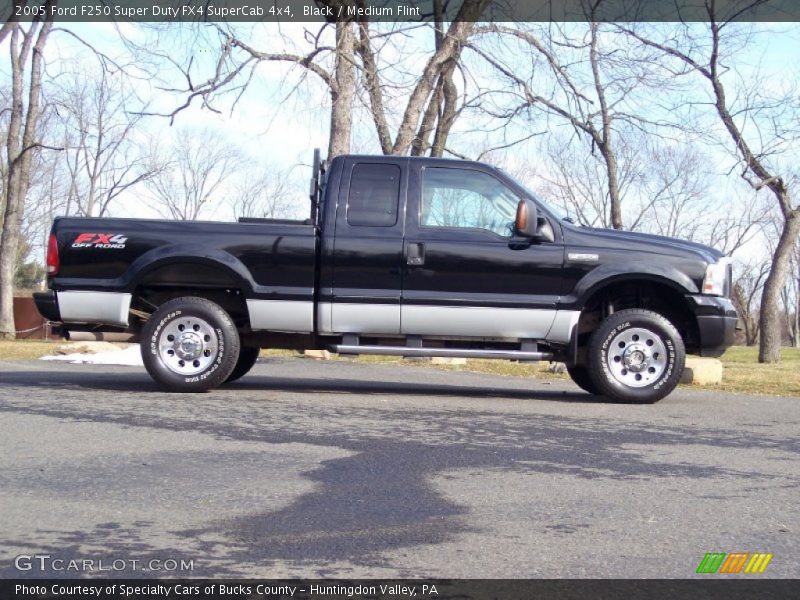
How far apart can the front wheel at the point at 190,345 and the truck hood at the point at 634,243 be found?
3.28m

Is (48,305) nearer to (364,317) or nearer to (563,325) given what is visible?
(364,317)

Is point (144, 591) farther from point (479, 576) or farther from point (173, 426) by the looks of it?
point (173, 426)

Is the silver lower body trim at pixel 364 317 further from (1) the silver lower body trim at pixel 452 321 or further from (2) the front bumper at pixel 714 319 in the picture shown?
(2) the front bumper at pixel 714 319

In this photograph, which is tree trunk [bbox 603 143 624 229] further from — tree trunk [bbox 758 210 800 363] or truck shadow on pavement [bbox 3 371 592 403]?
truck shadow on pavement [bbox 3 371 592 403]

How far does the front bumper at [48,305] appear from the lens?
8266 mm

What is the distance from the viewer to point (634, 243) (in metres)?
8.35

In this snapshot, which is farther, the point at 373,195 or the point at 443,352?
the point at 373,195

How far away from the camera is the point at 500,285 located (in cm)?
827

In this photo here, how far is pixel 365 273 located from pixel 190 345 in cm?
174

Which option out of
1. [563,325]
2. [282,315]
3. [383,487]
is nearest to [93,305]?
[282,315]

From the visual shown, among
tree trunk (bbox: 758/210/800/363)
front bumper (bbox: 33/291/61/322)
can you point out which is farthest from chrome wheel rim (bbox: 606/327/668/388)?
tree trunk (bbox: 758/210/800/363)

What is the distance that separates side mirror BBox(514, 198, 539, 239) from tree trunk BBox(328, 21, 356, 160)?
8784mm

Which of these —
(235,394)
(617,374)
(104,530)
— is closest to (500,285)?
(617,374)

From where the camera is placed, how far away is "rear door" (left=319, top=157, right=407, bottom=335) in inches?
325
